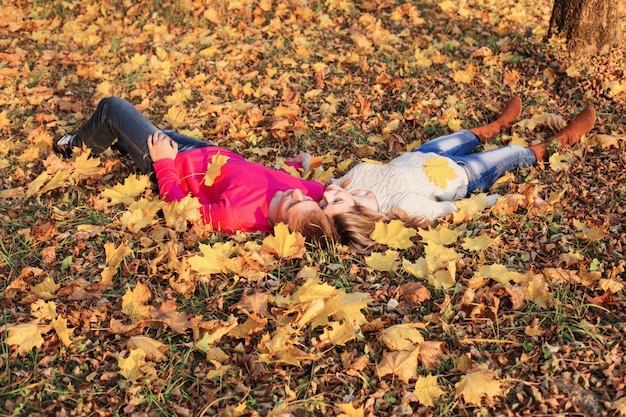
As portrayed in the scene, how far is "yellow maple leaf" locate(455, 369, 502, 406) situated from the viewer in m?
2.30

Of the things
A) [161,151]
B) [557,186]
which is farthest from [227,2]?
[557,186]

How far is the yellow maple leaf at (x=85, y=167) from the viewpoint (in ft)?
12.6

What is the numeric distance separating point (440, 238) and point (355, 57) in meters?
2.53

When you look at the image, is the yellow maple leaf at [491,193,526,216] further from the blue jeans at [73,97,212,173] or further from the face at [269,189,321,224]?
the blue jeans at [73,97,212,173]

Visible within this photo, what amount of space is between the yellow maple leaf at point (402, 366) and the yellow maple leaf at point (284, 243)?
0.85m

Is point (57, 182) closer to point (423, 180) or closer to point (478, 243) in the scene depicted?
point (423, 180)

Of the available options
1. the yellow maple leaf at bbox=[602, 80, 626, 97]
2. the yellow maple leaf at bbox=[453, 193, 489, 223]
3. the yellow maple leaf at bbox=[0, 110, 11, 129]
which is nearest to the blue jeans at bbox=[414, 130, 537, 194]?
Result: the yellow maple leaf at bbox=[453, 193, 489, 223]

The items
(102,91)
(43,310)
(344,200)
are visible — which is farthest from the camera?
(102,91)

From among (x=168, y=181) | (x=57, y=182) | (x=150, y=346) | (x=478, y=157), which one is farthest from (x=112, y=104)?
(x=478, y=157)

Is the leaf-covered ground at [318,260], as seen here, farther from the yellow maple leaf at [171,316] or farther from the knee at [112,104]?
the knee at [112,104]

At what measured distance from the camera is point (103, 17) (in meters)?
6.29

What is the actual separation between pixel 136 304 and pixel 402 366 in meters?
1.23

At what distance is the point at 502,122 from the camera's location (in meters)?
4.37

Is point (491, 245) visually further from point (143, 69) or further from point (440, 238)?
point (143, 69)
